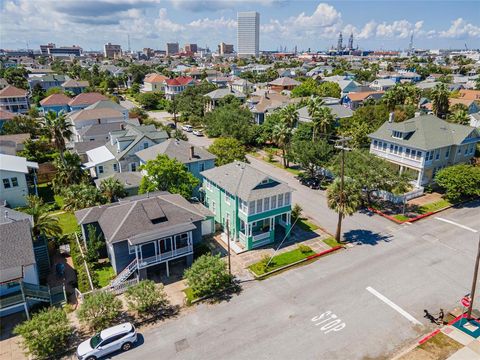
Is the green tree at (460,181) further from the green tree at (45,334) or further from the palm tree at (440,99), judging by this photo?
the green tree at (45,334)

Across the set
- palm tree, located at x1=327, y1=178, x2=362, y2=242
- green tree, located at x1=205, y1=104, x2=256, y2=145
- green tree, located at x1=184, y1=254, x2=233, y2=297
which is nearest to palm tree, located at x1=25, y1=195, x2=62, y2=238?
green tree, located at x1=184, y1=254, x2=233, y2=297

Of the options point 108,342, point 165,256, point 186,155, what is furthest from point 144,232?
point 186,155

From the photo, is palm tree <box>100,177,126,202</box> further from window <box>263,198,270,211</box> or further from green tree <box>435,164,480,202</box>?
green tree <box>435,164,480,202</box>

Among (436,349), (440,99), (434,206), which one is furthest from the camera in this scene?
(440,99)

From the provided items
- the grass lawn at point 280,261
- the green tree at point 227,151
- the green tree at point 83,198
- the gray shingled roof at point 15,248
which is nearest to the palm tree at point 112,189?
the green tree at point 83,198

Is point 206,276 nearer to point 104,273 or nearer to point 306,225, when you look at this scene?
point 104,273

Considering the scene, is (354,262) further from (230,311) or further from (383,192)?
(383,192)
